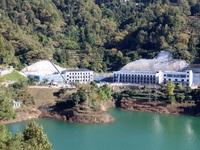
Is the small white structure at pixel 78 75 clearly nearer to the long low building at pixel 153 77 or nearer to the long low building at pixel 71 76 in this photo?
the long low building at pixel 71 76

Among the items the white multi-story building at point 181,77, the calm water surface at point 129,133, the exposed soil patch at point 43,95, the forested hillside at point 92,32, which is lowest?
the calm water surface at point 129,133

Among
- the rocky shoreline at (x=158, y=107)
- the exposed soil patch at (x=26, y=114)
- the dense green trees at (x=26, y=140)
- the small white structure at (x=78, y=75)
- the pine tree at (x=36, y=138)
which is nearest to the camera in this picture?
the dense green trees at (x=26, y=140)

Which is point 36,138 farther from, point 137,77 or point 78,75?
point 137,77

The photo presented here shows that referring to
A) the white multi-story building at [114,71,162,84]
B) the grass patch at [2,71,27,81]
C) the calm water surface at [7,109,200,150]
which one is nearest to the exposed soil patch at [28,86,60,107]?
the calm water surface at [7,109,200,150]

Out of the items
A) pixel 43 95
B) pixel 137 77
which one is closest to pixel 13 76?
pixel 43 95

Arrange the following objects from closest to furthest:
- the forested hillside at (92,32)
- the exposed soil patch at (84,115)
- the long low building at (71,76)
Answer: the exposed soil patch at (84,115) < the long low building at (71,76) < the forested hillside at (92,32)

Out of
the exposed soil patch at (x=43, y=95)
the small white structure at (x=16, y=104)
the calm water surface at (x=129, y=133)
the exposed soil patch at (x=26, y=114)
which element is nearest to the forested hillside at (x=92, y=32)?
the exposed soil patch at (x=43, y=95)

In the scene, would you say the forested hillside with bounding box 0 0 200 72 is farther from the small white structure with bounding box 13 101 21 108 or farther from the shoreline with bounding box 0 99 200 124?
the small white structure with bounding box 13 101 21 108
